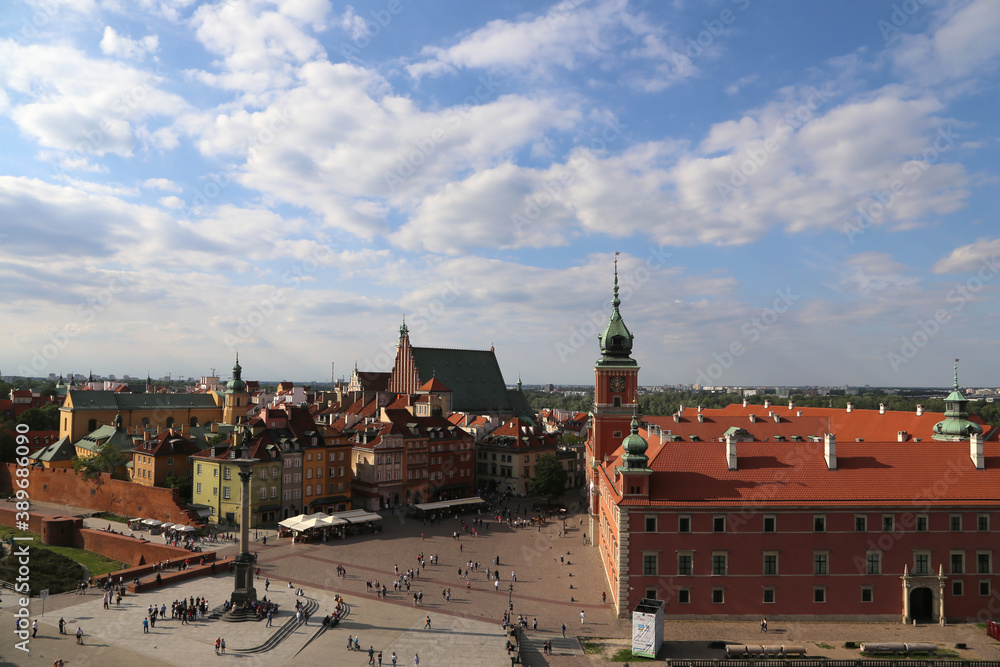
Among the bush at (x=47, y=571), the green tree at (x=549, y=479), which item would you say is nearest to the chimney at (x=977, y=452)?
the green tree at (x=549, y=479)

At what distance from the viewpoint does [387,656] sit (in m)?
35.2

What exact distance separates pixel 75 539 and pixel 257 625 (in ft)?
107

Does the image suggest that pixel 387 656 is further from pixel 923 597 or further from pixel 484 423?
pixel 484 423

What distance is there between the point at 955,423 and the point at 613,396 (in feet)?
95.5

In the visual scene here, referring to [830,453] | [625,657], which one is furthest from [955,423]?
[625,657]

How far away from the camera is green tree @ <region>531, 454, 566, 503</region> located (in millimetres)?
79000

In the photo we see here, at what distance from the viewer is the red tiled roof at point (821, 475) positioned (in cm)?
4150

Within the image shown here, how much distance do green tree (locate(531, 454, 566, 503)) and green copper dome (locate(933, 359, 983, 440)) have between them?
38161 millimetres

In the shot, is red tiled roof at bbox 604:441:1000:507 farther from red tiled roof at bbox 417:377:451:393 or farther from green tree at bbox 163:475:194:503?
red tiled roof at bbox 417:377:451:393

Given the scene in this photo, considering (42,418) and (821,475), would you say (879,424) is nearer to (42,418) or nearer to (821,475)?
(821,475)

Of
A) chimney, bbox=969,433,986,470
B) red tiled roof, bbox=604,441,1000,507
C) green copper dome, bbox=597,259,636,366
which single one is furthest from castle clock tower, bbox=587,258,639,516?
chimney, bbox=969,433,986,470

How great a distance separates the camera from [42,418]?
104875 millimetres

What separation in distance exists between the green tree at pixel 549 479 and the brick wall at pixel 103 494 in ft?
120

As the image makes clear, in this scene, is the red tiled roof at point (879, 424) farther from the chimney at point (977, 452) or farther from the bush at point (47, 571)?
the bush at point (47, 571)
